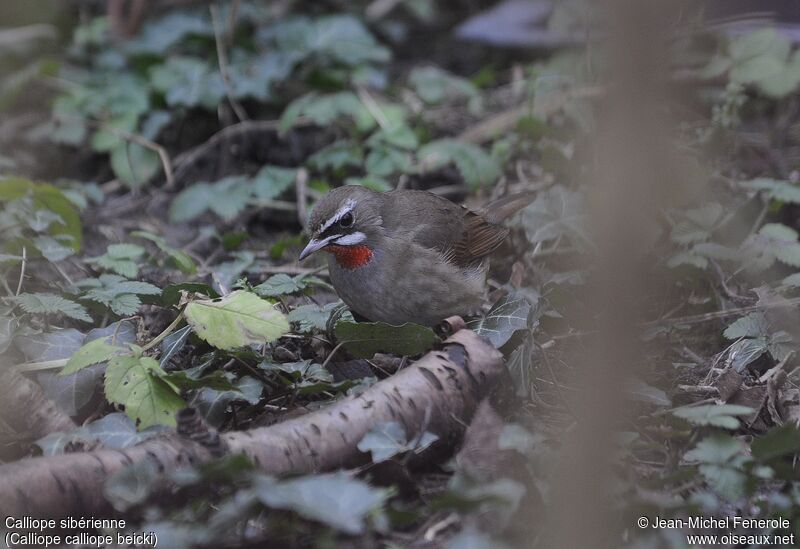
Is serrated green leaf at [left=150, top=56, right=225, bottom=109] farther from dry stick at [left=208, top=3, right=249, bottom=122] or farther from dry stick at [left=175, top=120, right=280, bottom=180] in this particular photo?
dry stick at [left=175, top=120, right=280, bottom=180]

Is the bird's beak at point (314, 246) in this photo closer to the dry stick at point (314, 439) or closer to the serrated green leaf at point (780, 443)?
the dry stick at point (314, 439)

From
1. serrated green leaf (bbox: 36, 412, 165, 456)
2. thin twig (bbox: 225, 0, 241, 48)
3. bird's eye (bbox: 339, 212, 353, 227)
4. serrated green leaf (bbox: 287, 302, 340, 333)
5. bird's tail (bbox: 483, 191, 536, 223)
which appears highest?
thin twig (bbox: 225, 0, 241, 48)

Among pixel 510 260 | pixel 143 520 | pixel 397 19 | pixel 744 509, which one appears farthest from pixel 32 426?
pixel 397 19

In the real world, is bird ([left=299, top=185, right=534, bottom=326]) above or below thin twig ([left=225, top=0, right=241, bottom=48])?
below

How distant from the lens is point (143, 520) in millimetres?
3117

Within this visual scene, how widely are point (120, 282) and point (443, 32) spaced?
6478 mm

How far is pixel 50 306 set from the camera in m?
4.29

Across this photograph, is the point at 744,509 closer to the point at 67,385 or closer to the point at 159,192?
the point at 67,385

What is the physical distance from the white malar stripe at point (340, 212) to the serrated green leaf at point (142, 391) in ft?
4.57

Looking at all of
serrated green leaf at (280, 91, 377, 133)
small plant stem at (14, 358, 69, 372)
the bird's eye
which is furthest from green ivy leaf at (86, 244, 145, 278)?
serrated green leaf at (280, 91, 377, 133)

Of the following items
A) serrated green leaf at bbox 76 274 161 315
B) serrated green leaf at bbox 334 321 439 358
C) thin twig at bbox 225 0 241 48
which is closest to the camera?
serrated green leaf at bbox 334 321 439 358

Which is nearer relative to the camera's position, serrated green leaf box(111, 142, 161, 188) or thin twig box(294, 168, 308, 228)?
thin twig box(294, 168, 308, 228)

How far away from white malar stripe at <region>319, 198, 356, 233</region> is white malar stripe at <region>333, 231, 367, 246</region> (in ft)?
0.34

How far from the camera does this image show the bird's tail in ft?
19.0
